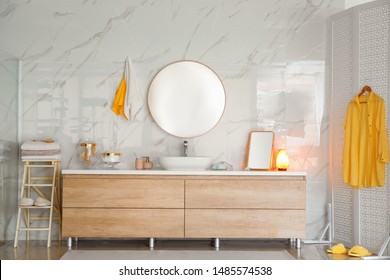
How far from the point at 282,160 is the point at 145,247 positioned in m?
1.69

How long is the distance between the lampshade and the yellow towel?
1.70 meters

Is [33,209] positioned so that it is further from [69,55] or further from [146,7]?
[146,7]

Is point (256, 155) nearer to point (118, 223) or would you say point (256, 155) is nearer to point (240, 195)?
point (240, 195)

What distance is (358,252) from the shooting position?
232 inches

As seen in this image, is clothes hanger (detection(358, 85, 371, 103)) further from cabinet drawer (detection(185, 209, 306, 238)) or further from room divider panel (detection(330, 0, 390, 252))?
cabinet drawer (detection(185, 209, 306, 238))

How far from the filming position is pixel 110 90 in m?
6.77

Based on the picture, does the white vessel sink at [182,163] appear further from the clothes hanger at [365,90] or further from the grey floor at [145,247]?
the clothes hanger at [365,90]

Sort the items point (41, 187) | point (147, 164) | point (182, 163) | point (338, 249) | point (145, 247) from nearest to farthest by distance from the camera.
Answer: point (338, 249)
point (145, 247)
point (182, 163)
point (147, 164)
point (41, 187)

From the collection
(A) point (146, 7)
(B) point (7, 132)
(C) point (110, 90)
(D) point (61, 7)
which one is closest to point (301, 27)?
(A) point (146, 7)

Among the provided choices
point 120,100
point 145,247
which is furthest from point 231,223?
point 120,100

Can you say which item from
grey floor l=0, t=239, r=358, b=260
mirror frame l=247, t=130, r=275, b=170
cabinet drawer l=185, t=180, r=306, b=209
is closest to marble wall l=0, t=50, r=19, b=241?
grey floor l=0, t=239, r=358, b=260

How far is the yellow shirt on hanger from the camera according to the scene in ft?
19.4

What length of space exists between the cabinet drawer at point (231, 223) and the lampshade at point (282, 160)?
580 mm
